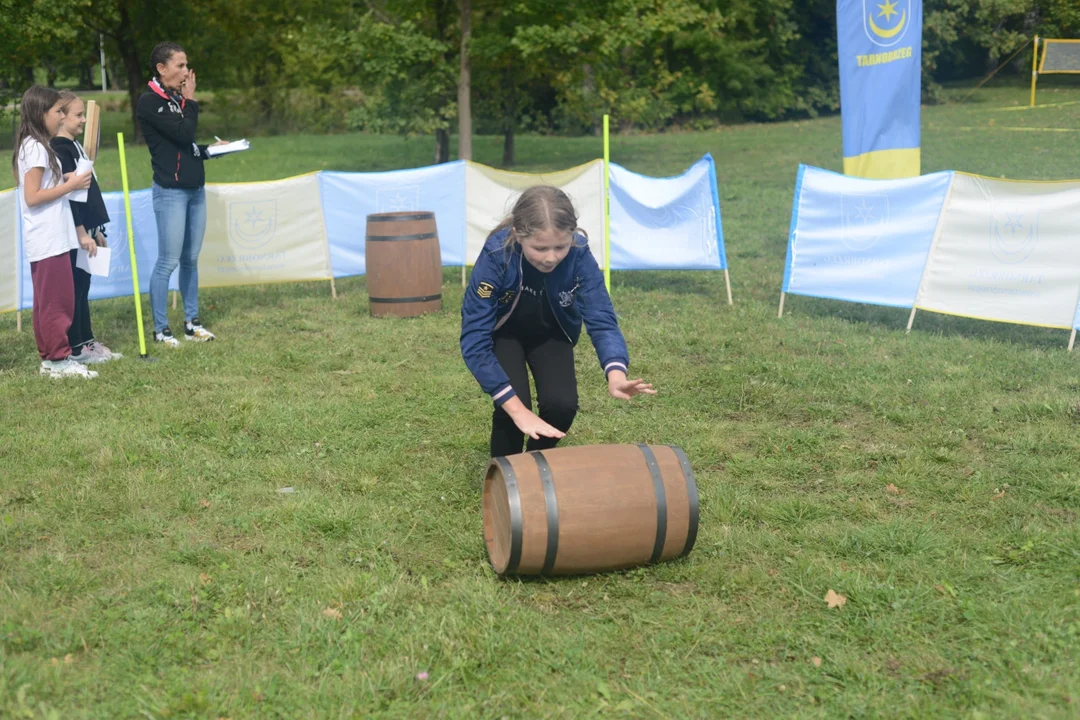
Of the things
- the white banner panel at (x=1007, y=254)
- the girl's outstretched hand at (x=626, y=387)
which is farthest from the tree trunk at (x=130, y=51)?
the girl's outstretched hand at (x=626, y=387)

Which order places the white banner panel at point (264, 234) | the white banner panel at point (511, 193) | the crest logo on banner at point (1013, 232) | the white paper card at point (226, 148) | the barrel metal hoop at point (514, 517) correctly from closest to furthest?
the barrel metal hoop at point (514, 517), the crest logo on banner at point (1013, 232), the white paper card at point (226, 148), the white banner panel at point (264, 234), the white banner panel at point (511, 193)

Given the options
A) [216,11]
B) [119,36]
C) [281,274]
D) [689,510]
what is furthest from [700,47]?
[689,510]

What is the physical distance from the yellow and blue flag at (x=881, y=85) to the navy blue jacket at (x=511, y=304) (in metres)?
6.59

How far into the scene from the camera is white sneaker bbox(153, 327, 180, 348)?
8.70 metres

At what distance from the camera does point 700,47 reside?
119 ft

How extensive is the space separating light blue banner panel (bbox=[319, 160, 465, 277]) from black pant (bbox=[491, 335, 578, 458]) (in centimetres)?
625

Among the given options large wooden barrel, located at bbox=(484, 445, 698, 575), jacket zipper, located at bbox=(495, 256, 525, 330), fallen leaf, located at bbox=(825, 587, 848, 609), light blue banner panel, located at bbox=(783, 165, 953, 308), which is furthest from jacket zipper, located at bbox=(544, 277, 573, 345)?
light blue banner panel, located at bbox=(783, 165, 953, 308)

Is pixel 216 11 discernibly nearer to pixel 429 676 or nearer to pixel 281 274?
pixel 281 274

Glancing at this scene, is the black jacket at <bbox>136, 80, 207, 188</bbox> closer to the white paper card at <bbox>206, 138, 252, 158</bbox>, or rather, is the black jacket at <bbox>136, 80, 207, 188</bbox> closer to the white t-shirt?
the white paper card at <bbox>206, 138, 252, 158</bbox>

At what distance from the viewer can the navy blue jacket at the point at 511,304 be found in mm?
4551

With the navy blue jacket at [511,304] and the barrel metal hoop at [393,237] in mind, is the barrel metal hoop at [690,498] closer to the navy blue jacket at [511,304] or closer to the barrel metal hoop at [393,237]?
the navy blue jacket at [511,304]

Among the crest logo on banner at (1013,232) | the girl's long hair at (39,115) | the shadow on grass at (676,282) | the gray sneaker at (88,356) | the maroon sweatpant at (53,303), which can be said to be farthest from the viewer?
the shadow on grass at (676,282)

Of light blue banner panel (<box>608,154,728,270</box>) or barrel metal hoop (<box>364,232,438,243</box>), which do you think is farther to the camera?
light blue banner panel (<box>608,154,728,270</box>)

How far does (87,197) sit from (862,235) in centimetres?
671
